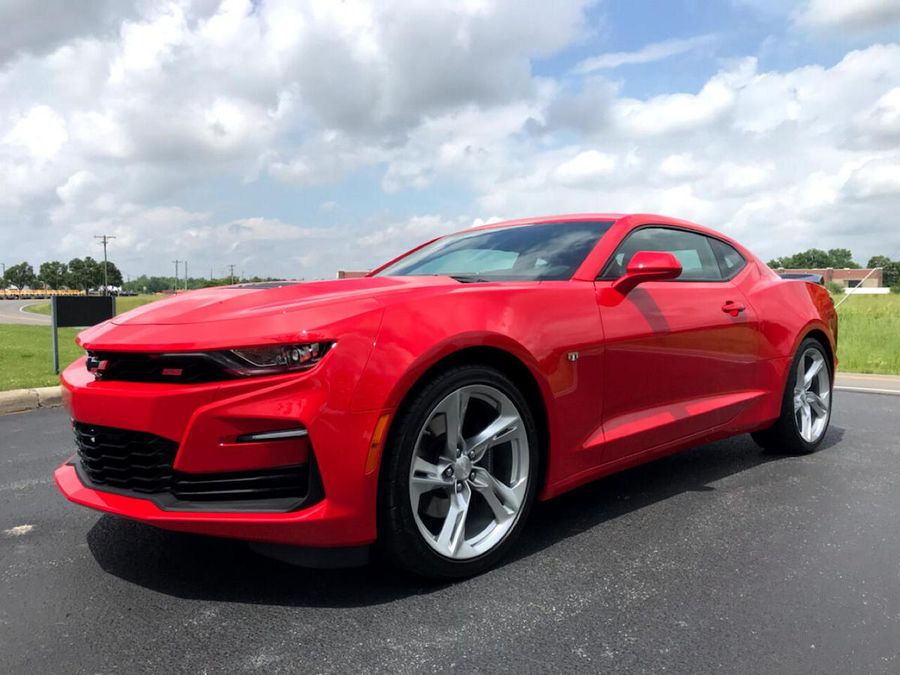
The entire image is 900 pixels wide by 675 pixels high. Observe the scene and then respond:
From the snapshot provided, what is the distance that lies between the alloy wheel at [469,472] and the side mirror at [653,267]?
2.82 ft

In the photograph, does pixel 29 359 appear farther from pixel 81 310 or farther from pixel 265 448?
pixel 265 448

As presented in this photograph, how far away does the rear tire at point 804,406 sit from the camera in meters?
4.25

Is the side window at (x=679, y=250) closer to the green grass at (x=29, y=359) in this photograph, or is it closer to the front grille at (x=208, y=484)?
the front grille at (x=208, y=484)

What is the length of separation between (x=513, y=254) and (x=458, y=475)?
4.31ft

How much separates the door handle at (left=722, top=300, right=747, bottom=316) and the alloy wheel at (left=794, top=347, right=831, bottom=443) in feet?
2.56

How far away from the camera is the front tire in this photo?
2330mm

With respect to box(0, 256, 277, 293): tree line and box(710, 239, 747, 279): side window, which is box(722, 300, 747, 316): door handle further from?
box(0, 256, 277, 293): tree line

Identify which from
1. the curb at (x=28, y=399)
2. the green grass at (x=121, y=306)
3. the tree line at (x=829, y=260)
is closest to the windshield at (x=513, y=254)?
the curb at (x=28, y=399)

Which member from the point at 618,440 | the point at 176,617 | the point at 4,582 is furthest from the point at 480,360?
the point at 4,582

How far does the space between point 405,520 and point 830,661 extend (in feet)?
4.25

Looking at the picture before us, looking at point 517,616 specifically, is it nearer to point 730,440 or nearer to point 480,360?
point 480,360

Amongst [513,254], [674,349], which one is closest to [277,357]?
[513,254]

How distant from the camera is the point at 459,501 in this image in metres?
2.56

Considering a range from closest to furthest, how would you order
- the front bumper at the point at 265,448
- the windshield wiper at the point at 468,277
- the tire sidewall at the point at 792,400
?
the front bumper at the point at 265,448, the windshield wiper at the point at 468,277, the tire sidewall at the point at 792,400
